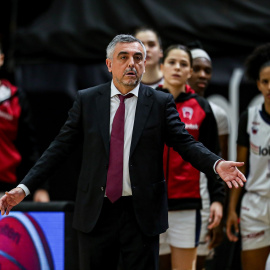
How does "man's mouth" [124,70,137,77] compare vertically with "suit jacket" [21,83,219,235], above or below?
above

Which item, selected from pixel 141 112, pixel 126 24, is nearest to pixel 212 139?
pixel 141 112

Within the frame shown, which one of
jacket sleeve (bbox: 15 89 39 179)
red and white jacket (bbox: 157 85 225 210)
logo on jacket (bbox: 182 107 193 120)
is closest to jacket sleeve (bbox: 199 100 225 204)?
red and white jacket (bbox: 157 85 225 210)

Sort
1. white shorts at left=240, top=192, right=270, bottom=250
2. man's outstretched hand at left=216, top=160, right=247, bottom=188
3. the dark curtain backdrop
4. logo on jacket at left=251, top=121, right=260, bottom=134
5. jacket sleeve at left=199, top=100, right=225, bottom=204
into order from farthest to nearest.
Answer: the dark curtain backdrop, logo on jacket at left=251, top=121, right=260, bottom=134, white shorts at left=240, top=192, right=270, bottom=250, jacket sleeve at left=199, top=100, right=225, bottom=204, man's outstretched hand at left=216, top=160, right=247, bottom=188

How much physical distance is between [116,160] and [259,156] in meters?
1.49

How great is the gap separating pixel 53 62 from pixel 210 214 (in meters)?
3.31

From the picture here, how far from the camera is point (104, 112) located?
→ 349cm

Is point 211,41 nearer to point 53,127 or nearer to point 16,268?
point 53,127

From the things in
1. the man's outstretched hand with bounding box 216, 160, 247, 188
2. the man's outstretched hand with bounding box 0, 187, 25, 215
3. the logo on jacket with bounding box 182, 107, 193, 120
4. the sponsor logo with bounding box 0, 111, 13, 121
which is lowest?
the man's outstretched hand with bounding box 0, 187, 25, 215

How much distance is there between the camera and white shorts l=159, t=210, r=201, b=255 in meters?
4.20

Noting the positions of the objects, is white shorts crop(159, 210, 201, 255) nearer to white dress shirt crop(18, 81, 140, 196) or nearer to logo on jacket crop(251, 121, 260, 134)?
logo on jacket crop(251, 121, 260, 134)

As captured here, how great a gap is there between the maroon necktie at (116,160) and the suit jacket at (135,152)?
0.11ft

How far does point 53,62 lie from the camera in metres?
6.84

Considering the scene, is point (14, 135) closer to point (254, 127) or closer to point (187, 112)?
point (187, 112)

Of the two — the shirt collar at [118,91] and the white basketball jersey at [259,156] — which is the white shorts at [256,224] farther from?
the shirt collar at [118,91]
